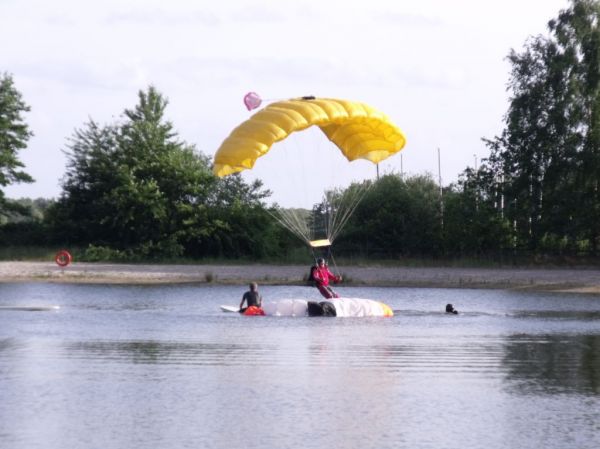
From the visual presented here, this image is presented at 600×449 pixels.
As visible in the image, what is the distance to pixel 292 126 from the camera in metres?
28.2

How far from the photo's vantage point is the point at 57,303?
33.8 m

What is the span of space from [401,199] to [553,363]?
35992 millimetres

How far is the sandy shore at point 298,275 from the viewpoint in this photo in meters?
44.4

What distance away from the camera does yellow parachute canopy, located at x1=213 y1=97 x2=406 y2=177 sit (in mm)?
28156

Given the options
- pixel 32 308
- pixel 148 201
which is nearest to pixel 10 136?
pixel 148 201

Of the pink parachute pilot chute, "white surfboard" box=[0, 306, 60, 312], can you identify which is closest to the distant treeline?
"white surfboard" box=[0, 306, 60, 312]

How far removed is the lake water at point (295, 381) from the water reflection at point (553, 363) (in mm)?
43

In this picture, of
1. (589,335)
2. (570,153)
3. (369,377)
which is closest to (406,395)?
(369,377)

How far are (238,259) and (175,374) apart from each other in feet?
118

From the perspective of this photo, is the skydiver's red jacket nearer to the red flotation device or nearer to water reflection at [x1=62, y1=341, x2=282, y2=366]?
the red flotation device

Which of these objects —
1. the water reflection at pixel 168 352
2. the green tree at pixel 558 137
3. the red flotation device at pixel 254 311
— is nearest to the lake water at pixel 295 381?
the water reflection at pixel 168 352

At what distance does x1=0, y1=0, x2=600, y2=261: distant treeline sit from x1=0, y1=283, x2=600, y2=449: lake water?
21.7m

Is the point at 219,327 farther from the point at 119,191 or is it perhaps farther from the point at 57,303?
the point at 119,191

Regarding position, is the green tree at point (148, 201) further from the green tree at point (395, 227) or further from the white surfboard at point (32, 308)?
the white surfboard at point (32, 308)
